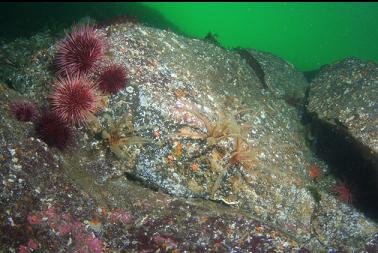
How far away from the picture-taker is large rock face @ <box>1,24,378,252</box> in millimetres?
5164

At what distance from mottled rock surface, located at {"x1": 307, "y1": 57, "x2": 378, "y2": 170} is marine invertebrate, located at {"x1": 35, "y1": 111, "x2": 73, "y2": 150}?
690 cm

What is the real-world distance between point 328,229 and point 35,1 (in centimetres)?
2068

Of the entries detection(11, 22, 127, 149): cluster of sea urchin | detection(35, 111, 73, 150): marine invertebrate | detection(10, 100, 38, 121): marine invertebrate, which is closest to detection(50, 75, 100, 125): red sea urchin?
detection(11, 22, 127, 149): cluster of sea urchin

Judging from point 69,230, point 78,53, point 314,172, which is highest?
point 78,53

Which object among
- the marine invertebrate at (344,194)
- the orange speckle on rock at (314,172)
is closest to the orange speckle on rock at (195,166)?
the orange speckle on rock at (314,172)

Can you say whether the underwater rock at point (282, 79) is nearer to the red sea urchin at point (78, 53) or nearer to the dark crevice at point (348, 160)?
the dark crevice at point (348, 160)

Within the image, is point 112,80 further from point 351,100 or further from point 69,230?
point 351,100

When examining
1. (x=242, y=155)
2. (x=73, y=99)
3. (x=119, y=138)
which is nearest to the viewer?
(x=73, y=99)

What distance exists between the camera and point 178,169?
645cm

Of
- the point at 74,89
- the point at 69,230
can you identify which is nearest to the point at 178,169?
the point at 69,230

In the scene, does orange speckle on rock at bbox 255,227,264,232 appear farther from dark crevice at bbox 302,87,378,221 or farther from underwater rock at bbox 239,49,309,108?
underwater rock at bbox 239,49,309,108

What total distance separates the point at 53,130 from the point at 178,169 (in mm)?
2509

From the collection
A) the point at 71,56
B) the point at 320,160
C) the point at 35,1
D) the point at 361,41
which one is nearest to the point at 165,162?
→ the point at 71,56

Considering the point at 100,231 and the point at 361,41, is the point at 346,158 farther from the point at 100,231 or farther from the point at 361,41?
the point at 361,41
